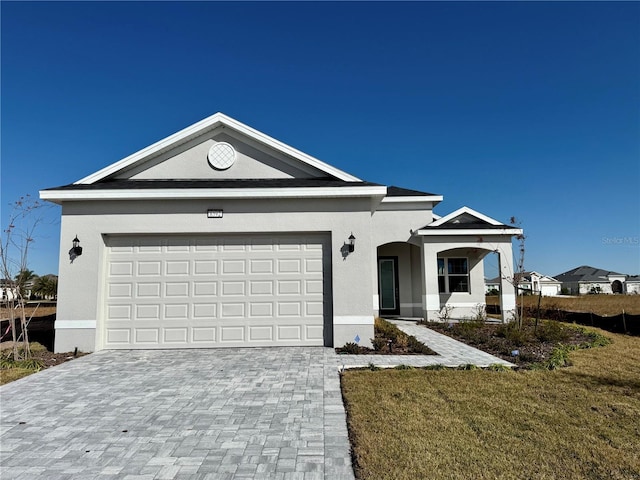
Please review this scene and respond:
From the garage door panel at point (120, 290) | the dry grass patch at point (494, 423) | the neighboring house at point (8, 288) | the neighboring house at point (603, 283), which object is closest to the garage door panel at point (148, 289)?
the garage door panel at point (120, 290)

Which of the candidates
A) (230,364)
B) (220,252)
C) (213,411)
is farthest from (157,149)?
(213,411)

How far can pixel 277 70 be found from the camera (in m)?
13.3

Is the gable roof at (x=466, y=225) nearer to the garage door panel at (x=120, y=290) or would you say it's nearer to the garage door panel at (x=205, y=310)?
the garage door panel at (x=205, y=310)

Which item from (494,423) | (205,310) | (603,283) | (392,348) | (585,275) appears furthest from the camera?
(585,275)

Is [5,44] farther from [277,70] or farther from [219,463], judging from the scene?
[219,463]

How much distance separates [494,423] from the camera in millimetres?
4434

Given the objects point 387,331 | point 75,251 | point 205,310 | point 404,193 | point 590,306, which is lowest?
point 590,306

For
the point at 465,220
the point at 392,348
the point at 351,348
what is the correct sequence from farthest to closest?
1. the point at 465,220
2. the point at 392,348
3. the point at 351,348

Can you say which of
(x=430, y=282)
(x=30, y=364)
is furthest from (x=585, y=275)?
(x=30, y=364)

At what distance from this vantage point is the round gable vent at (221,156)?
10234 millimetres

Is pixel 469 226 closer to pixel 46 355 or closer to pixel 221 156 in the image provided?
pixel 221 156

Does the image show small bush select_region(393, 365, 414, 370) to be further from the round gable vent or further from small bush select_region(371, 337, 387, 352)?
the round gable vent

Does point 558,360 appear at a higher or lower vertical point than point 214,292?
lower

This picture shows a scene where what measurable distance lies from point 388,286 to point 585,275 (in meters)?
58.0
